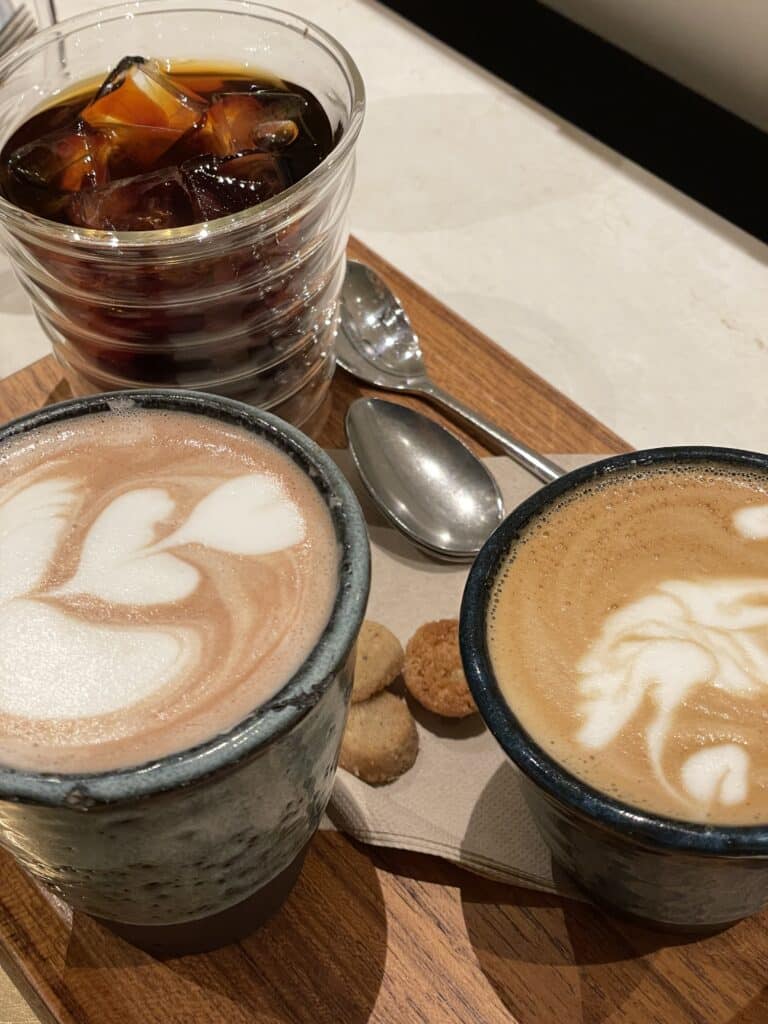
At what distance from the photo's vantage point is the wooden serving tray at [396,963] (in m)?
0.68

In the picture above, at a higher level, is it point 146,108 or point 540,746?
point 146,108

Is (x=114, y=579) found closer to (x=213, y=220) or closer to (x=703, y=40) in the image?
(x=213, y=220)

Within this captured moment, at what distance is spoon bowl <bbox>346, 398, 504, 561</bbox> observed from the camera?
35.2 inches

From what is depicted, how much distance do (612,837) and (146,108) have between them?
713 millimetres

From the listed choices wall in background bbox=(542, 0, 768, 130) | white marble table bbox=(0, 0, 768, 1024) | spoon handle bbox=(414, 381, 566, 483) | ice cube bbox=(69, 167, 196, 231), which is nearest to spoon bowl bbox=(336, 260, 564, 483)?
spoon handle bbox=(414, 381, 566, 483)

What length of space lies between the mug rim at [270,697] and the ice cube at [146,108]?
330 millimetres

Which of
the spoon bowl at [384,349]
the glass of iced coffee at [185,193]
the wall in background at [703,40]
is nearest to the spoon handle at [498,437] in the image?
the spoon bowl at [384,349]

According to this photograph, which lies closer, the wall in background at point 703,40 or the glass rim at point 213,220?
the glass rim at point 213,220

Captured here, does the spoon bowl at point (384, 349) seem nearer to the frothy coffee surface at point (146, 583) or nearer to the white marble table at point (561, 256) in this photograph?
the white marble table at point (561, 256)

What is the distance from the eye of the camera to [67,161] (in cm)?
91

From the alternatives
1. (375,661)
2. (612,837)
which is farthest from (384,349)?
(612,837)

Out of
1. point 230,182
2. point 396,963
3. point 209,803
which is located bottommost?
point 396,963

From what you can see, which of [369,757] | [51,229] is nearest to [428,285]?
[51,229]

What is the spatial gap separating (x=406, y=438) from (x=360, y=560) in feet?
1.25
